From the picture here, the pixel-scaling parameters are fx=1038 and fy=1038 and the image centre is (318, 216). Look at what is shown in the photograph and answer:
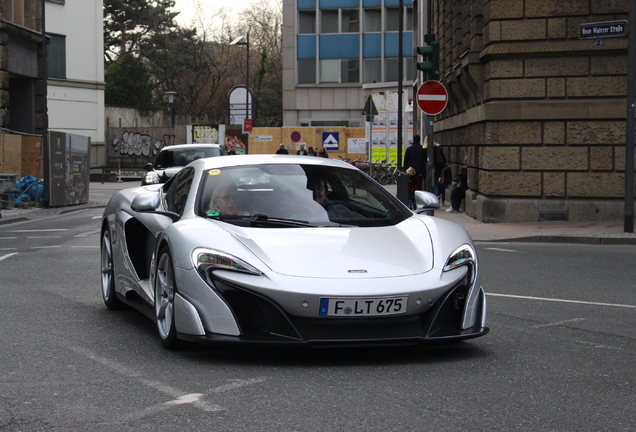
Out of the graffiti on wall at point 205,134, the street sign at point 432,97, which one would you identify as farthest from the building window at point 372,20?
the street sign at point 432,97

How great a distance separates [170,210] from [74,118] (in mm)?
46252

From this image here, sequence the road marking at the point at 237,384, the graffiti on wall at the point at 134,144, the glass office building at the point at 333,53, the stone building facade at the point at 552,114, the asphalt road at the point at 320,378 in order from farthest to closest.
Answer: the glass office building at the point at 333,53, the graffiti on wall at the point at 134,144, the stone building facade at the point at 552,114, the road marking at the point at 237,384, the asphalt road at the point at 320,378

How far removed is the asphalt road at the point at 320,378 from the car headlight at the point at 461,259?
55cm

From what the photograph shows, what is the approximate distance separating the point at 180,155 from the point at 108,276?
60.0 feet

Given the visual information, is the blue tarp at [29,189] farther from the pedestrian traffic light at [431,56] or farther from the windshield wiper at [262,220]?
the windshield wiper at [262,220]

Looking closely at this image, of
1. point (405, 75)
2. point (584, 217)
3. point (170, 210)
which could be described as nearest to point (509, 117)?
point (584, 217)

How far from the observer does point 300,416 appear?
479 centimetres

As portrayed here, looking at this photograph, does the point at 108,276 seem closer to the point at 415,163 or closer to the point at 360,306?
the point at 360,306

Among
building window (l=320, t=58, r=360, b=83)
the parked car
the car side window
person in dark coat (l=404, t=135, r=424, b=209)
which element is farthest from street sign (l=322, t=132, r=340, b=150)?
the car side window

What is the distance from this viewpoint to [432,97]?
19.4m

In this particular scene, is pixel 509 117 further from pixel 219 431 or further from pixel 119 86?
pixel 119 86

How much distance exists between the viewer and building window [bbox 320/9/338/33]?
65.9 m

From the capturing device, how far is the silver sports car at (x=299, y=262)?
233 inches

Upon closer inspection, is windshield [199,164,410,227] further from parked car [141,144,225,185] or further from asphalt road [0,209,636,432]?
parked car [141,144,225,185]
